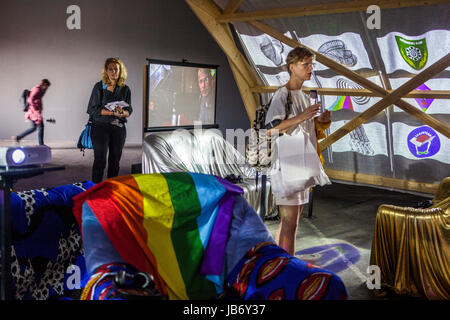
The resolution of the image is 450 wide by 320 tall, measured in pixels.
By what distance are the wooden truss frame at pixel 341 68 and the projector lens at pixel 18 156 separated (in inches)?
173

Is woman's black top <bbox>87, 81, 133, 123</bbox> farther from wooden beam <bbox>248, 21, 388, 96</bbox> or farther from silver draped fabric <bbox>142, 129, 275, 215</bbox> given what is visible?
wooden beam <bbox>248, 21, 388, 96</bbox>

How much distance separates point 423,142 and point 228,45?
3.29 meters

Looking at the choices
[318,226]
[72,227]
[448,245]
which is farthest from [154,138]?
[448,245]

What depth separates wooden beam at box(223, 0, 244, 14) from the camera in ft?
21.6

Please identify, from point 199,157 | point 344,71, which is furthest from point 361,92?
point 199,157

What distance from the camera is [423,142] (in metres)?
6.54

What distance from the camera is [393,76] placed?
6.32 metres

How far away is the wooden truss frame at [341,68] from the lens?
5.42 metres

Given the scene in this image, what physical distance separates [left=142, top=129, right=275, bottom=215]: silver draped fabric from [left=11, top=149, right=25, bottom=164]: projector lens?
3056 millimetres

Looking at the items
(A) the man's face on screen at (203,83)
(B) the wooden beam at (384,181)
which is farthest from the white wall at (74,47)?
(B) the wooden beam at (384,181)

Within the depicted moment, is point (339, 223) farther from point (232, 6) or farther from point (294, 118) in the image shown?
point (232, 6)

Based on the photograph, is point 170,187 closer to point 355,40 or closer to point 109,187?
point 109,187

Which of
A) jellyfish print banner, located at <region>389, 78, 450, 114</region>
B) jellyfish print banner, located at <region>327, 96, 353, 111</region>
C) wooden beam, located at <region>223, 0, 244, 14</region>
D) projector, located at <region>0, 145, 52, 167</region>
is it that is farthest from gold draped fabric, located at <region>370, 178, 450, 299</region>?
wooden beam, located at <region>223, 0, 244, 14</region>

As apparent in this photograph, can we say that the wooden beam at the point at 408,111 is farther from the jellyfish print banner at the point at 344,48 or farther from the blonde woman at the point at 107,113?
the blonde woman at the point at 107,113
